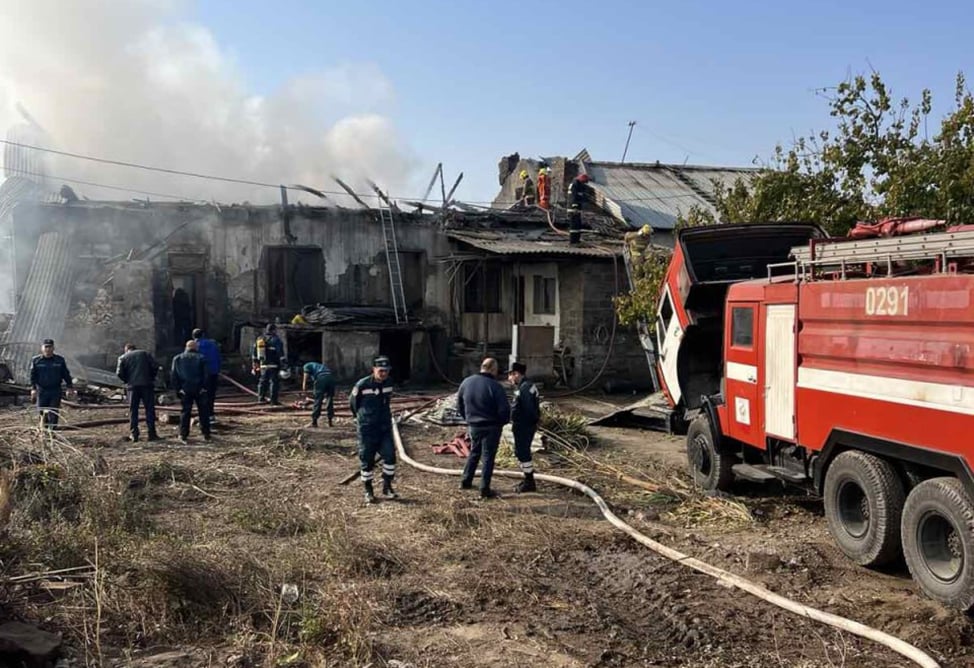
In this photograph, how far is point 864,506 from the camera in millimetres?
6465

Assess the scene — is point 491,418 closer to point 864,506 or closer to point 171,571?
point 864,506

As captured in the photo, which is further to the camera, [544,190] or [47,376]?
[544,190]

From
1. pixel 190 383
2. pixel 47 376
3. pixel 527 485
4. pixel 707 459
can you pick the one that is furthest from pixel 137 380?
pixel 707 459

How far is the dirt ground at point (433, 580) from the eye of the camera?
4926mm

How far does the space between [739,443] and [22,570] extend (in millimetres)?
6687

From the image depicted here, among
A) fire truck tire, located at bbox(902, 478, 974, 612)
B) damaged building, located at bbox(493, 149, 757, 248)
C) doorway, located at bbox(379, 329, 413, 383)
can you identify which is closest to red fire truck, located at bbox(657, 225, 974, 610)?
fire truck tire, located at bbox(902, 478, 974, 612)

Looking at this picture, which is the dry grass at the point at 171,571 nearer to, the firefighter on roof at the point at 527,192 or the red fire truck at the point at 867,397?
the red fire truck at the point at 867,397

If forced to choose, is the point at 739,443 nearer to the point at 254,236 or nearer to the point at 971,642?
the point at 971,642

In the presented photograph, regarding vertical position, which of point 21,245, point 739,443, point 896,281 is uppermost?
point 21,245

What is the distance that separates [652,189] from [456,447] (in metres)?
16.6

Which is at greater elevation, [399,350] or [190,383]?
[399,350]

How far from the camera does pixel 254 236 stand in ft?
68.0

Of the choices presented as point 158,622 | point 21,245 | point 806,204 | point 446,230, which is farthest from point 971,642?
point 21,245

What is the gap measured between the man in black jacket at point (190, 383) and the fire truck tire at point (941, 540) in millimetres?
10004
